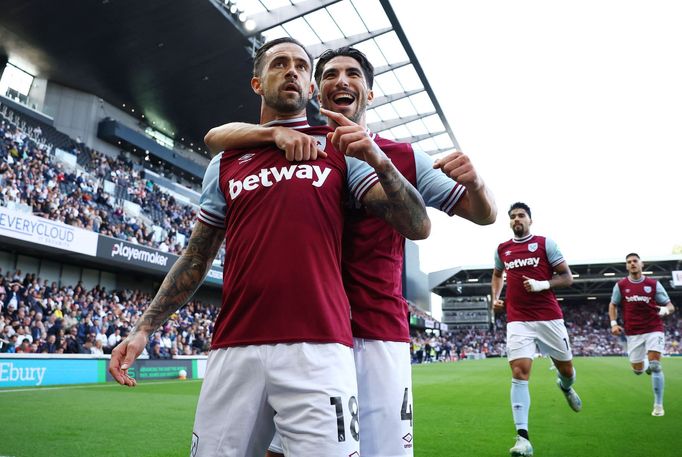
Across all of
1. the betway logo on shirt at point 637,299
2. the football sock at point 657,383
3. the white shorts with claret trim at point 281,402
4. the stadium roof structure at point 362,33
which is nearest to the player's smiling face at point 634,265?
the betway logo on shirt at point 637,299

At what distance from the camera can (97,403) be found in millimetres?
8539

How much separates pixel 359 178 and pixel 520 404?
391 cm

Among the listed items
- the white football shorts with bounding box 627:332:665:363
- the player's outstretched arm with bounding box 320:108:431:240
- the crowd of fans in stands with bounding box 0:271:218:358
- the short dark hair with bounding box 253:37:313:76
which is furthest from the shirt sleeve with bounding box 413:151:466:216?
the crowd of fans in stands with bounding box 0:271:218:358

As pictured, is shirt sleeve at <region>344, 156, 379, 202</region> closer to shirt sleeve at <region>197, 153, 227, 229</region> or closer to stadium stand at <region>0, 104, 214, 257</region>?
shirt sleeve at <region>197, 153, 227, 229</region>

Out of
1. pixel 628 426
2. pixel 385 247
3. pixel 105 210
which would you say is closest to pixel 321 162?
pixel 385 247

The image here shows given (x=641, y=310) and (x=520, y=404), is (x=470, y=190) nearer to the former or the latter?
(x=520, y=404)

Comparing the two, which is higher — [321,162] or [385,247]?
[321,162]

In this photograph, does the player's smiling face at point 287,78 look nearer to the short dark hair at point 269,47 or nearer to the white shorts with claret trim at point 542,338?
the short dark hair at point 269,47

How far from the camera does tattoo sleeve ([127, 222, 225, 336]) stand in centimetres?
229

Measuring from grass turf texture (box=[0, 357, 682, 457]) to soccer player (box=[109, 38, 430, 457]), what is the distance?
347 centimetres

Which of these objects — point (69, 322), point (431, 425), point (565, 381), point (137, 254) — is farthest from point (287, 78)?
point (137, 254)

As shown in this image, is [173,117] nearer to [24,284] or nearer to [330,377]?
[24,284]

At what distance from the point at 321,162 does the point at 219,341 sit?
75cm

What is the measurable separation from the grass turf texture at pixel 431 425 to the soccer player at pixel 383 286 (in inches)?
122
